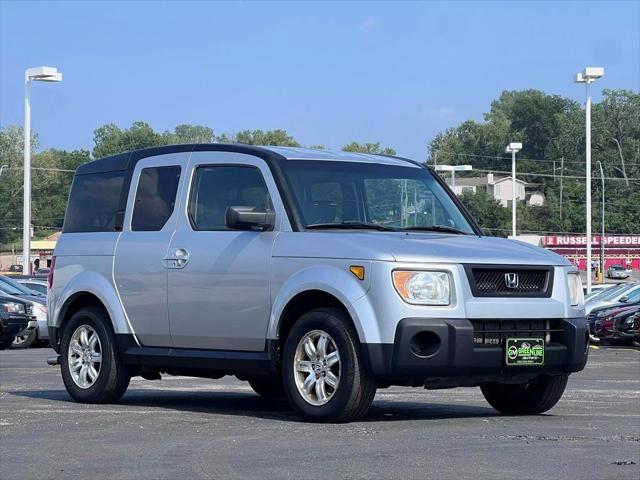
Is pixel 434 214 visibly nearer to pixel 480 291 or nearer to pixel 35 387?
pixel 480 291

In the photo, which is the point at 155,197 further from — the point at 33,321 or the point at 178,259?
the point at 33,321

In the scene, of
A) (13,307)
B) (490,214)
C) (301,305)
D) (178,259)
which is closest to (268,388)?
(178,259)

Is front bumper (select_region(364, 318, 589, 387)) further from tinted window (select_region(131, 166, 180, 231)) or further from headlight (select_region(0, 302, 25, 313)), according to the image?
headlight (select_region(0, 302, 25, 313))

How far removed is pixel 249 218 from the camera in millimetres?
10742

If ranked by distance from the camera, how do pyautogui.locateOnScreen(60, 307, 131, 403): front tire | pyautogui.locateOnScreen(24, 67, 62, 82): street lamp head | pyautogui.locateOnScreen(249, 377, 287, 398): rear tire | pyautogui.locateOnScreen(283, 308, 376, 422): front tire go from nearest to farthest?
pyautogui.locateOnScreen(283, 308, 376, 422): front tire
pyautogui.locateOnScreen(60, 307, 131, 403): front tire
pyautogui.locateOnScreen(249, 377, 287, 398): rear tire
pyautogui.locateOnScreen(24, 67, 62, 82): street lamp head

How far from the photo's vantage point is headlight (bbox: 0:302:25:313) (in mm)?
27375

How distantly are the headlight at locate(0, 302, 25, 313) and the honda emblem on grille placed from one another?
18.5m

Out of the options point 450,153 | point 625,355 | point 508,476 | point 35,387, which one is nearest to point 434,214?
point 508,476

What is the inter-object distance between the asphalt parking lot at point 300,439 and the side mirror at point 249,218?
57.6 inches

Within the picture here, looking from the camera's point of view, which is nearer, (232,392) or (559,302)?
(559,302)

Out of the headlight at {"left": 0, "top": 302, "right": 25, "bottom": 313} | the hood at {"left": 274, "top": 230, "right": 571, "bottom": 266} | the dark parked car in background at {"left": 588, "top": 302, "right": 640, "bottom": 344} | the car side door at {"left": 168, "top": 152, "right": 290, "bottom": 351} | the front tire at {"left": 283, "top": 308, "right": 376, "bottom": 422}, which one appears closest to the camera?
the front tire at {"left": 283, "top": 308, "right": 376, "bottom": 422}

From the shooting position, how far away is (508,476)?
7668 millimetres

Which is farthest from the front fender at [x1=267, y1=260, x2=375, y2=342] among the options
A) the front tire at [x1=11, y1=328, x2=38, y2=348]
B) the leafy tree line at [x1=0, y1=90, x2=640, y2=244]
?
the leafy tree line at [x1=0, y1=90, x2=640, y2=244]

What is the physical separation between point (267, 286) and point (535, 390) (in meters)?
2.39
